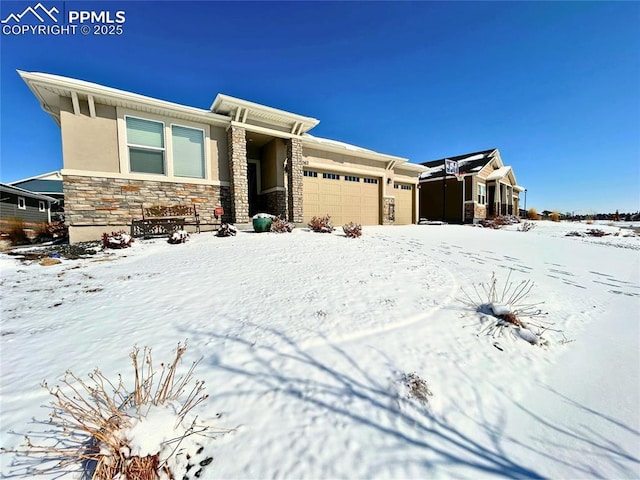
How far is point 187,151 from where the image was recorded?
9305 millimetres

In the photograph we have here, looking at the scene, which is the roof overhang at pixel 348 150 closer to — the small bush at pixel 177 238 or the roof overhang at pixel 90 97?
the roof overhang at pixel 90 97

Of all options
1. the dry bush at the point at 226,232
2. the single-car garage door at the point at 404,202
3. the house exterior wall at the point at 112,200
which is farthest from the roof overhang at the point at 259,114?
the single-car garage door at the point at 404,202

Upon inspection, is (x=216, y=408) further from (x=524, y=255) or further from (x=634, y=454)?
(x=524, y=255)

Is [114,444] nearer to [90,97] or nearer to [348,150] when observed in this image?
[90,97]

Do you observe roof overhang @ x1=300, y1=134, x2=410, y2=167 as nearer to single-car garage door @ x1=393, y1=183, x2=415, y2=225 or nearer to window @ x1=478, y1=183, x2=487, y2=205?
single-car garage door @ x1=393, y1=183, x2=415, y2=225

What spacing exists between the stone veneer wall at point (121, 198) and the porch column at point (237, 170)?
0.83m

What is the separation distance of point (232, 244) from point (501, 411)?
245 inches

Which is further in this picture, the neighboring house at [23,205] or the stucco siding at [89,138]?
the neighboring house at [23,205]

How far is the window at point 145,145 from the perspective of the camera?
8.45 m

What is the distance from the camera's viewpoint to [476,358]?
2.43 meters

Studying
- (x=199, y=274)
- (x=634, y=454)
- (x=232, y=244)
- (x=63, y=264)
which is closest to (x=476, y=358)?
(x=634, y=454)

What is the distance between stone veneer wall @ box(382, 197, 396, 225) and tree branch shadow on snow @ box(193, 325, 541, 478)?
12424 mm

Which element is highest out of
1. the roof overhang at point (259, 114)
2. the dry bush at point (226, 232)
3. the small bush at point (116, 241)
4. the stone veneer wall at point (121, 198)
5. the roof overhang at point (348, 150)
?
the roof overhang at point (259, 114)

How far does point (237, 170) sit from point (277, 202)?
224 cm
